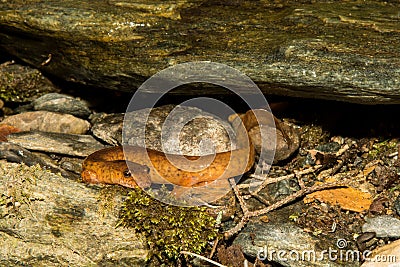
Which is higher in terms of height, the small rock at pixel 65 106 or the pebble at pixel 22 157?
the small rock at pixel 65 106

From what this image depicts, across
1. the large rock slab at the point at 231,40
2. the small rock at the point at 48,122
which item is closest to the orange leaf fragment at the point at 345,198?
the large rock slab at the point at 231,40

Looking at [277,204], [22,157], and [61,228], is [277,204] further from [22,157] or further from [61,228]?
[22,157]

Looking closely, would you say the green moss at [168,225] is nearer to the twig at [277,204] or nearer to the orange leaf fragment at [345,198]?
the twig at [277,204]

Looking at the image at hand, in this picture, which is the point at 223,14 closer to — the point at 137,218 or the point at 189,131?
the point at 189,131

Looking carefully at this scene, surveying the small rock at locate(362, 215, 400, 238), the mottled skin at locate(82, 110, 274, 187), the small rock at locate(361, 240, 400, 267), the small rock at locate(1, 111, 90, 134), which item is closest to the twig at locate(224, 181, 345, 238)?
the mottled skin at locate(82, 110, 274, 187)

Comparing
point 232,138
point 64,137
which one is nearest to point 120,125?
point 64,137

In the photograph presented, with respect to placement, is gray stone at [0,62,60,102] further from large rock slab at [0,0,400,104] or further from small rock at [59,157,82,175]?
small rock at [59,157,82,175]

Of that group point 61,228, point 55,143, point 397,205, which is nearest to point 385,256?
point 397,205
